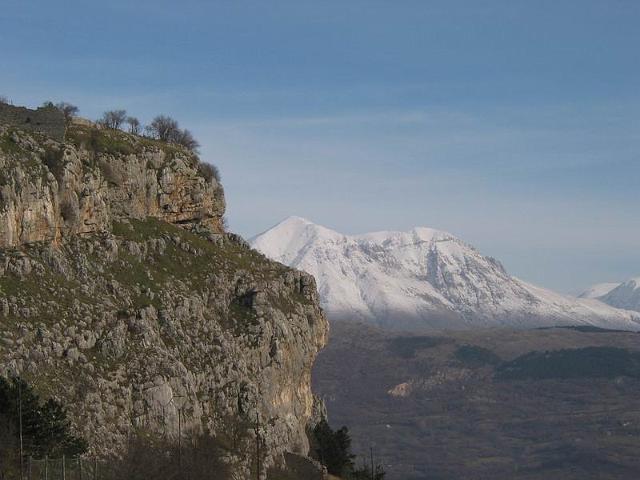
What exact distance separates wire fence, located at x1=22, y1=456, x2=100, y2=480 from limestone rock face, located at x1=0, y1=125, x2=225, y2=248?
2851cm

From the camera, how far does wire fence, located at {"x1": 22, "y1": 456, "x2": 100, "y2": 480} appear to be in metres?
85.6

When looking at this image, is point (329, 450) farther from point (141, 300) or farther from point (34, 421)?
point (34, 421)

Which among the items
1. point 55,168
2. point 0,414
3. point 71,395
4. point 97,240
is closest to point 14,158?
point 55,168

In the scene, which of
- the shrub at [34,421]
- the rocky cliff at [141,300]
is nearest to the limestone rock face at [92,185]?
the rocky cliff at [141,300]

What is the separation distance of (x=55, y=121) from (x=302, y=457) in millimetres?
44150

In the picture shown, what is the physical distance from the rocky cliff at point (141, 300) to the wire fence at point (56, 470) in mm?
12241

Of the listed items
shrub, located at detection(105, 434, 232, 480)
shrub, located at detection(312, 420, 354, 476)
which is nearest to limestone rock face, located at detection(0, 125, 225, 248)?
shrub, located at detection(105, 434, 232, 480)

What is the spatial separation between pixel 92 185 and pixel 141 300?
13.3 metres

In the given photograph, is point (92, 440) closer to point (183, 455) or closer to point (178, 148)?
point (183, 455)

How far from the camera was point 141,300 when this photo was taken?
12156 centimetres

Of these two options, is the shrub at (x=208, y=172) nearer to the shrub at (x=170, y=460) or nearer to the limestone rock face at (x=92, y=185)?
the limestone rock face at (x=92, y=185)

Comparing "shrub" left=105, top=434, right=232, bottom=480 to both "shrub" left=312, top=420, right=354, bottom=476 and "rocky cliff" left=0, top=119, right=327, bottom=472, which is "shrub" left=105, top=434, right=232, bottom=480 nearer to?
"rocky cliff" left=0, top=119, right=327, bottom=472

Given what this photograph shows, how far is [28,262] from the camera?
370 ft

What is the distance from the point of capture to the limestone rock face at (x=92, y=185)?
4503 inches
